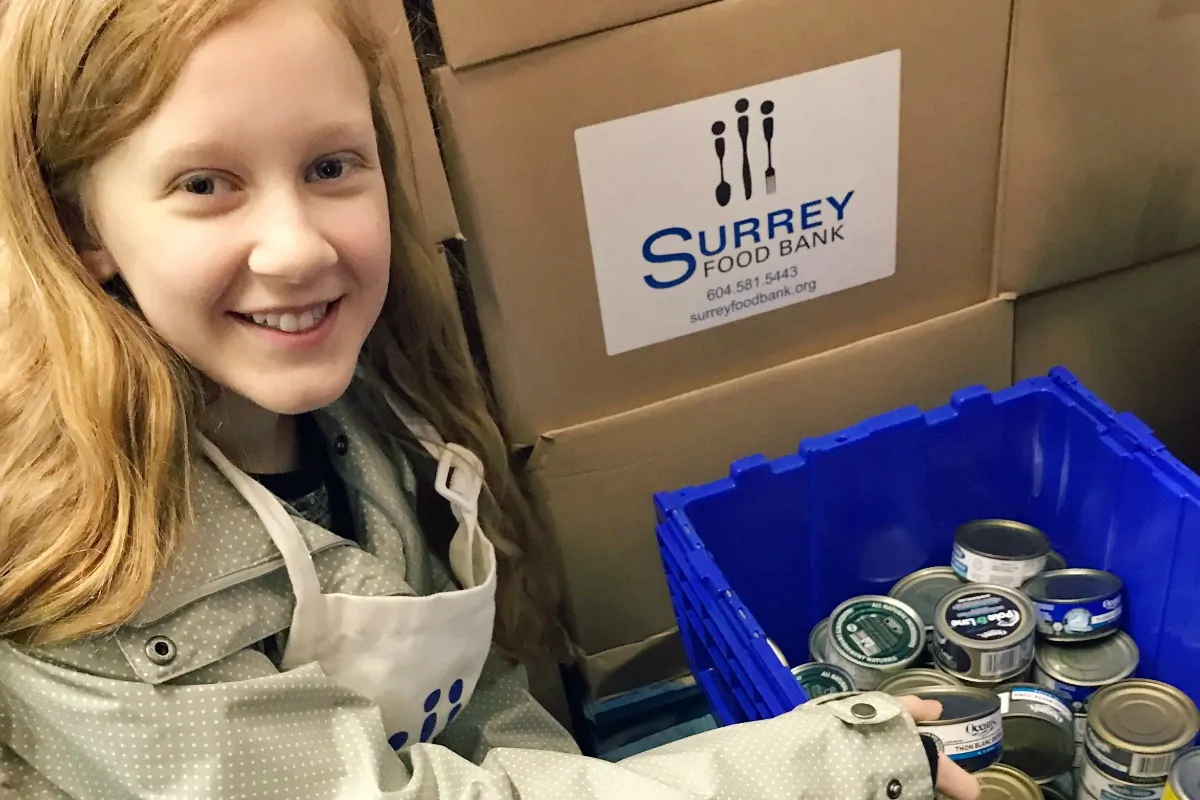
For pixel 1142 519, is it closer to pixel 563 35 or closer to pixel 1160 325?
pixel 1160 325

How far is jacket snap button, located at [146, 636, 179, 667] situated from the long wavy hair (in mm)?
25

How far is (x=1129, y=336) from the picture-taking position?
100cm

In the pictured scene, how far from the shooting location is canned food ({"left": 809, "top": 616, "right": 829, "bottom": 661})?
3.03 ft

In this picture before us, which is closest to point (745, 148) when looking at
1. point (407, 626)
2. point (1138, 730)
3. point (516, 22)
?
point (516, 22)

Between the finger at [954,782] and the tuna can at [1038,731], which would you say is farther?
the tuna can at [1038,731]

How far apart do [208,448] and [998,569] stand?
63 cm

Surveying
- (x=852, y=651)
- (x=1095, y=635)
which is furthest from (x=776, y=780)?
(x=1095, y=635)

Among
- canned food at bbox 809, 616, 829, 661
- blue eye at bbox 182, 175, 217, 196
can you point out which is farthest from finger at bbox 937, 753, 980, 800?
blue eye at bbox 182, 175, 217, 196

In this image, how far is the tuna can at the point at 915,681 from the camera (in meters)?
0.85

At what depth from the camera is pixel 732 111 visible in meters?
0.77

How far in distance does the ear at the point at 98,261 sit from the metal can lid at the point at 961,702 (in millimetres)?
592

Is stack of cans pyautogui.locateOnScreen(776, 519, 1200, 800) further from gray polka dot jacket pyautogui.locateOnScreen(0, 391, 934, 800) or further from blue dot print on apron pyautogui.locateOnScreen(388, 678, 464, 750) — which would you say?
blue dot print on apron pyautogui.locateOnScreen(388, 678, 464, 750)

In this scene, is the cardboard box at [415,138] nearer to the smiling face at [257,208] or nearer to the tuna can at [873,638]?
the smiling face at [257,208]

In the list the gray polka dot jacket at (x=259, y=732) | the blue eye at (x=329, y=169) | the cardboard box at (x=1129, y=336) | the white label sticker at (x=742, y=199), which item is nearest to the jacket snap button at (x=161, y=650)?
the gray polka dot jacket at (x=259, y=732)
